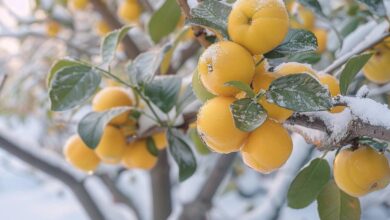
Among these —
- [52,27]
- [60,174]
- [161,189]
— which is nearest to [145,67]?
[60,174]

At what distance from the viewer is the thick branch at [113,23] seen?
52.3 inches

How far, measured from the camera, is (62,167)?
1.10 m

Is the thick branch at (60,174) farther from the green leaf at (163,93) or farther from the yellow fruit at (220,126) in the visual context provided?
the yellow fruit at (220,126)

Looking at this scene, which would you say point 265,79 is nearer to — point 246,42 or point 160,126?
point 246,42

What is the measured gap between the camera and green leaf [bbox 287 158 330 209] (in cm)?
54

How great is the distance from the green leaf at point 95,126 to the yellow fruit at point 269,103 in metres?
0.26

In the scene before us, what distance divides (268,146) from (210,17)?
0.47 feet

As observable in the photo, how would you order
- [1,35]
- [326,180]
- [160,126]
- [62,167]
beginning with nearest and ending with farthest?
[326,180]
[160,126]
[62,167]
[1,35]

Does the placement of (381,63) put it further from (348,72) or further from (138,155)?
(138,155)

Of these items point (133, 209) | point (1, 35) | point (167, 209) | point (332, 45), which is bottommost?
point (133, 209)

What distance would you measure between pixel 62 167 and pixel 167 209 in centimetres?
50

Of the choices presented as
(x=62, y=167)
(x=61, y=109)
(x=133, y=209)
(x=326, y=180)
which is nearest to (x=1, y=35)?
(x=62, y=167)

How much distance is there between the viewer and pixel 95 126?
61 centimetres

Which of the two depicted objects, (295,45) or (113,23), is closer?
(295,45)
